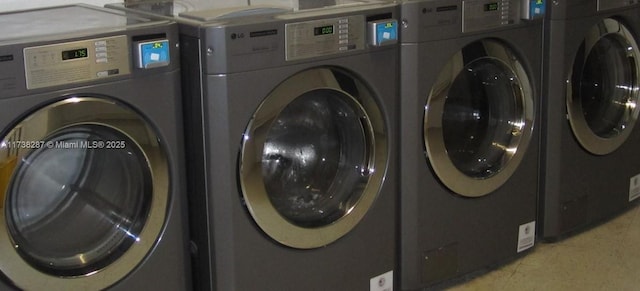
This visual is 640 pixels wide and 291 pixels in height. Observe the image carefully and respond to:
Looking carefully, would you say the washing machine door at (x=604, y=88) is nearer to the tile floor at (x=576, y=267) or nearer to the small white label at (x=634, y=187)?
the small white label at (x=634, y=187)

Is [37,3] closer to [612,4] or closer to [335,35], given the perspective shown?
[335,35]

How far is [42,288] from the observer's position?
2.06 metres

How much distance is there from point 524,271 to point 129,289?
4.71ft

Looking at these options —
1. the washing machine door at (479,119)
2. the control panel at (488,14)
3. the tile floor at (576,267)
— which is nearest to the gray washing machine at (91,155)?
the washing machine door at (479,119)

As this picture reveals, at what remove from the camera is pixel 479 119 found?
9.55 feet

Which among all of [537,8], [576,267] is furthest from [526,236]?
[537,8]

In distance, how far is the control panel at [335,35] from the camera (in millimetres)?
2277

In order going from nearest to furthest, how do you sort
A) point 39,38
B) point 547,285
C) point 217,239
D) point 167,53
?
point 39,38 < point 167,53 < point 217,239 < point 547,285

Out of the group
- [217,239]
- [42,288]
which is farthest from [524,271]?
[42,288]

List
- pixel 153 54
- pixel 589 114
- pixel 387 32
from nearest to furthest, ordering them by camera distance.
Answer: pixel 153 54, pixel 387 32, pixel 589 114

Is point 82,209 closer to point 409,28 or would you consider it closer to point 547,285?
point 409,28

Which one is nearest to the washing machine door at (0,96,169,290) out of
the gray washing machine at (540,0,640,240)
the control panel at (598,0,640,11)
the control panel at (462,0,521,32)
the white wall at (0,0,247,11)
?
the white wall at (0,0,247,11)

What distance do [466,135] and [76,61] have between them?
1.38m

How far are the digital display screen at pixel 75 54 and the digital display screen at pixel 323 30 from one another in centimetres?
61
